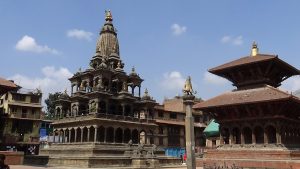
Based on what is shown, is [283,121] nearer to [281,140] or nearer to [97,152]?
[281,140]

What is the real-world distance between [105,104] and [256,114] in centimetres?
2712

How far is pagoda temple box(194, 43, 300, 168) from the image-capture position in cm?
2950

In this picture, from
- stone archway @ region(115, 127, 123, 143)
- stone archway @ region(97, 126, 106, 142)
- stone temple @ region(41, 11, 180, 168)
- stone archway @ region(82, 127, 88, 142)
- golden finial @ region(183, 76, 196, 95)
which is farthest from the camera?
stone archway @ region(115, 127, 123, 143)

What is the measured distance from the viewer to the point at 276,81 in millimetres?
35500

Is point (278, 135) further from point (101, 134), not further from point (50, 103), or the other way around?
point (50, 103)

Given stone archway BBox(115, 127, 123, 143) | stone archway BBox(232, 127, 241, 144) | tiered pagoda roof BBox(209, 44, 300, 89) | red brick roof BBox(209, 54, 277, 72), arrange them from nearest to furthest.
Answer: red brick roof BBox(209, 54, 277, 72), tiered pagoda roof BBox(209, 44, 300, 89), stone archway BBox(232, 127, 241, 144), stone archway BBox(115, 127, 123, 143)

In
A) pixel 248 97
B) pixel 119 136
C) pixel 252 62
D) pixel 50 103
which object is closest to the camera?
pixel 248 97

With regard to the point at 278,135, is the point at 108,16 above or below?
above

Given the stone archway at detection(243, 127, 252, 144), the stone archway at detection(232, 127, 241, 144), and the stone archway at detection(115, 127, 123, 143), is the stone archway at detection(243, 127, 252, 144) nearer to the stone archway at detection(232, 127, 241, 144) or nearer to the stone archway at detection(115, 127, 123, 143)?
the stone archway at detection(232, 127, 241, 144)

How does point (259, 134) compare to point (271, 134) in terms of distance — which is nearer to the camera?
point (271, 134)

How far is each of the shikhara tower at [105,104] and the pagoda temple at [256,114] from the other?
66.5 ft

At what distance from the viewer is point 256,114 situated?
31.8 m

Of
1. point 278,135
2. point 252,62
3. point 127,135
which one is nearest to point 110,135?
point 127,135

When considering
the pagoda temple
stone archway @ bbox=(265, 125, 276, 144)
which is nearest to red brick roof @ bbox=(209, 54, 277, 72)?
the pagoda temple
